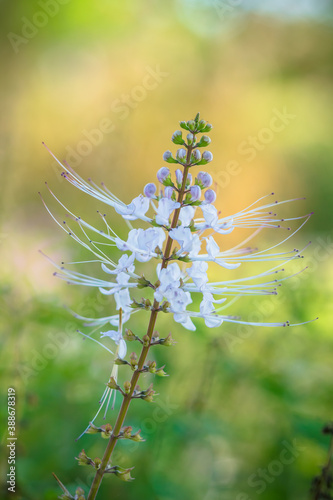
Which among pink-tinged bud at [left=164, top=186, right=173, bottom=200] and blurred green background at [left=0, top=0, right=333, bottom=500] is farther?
blurred green background at [left=0, top=0, right=333, bottom=500]

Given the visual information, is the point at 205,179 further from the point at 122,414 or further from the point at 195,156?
the point at 122,414

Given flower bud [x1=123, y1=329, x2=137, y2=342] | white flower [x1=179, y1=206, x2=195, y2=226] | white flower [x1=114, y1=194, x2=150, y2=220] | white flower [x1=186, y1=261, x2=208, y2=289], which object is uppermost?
white flower [x1=179, y1=206, x2=195, y2=226]

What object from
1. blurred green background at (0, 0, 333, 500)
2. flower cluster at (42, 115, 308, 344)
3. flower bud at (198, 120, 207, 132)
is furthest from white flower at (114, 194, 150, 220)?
blurred green background at (0, 0, 333, 500)

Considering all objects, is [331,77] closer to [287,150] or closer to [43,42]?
[287,150]

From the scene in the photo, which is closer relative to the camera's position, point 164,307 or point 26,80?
point 164,307

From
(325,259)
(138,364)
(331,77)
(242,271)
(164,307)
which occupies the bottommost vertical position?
(138,364)

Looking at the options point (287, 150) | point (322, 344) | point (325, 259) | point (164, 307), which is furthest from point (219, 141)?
point (164, 307)

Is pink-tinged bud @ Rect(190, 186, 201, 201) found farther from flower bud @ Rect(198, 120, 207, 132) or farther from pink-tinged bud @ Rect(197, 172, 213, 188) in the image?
flower bud @ Rect(198, 120, 207, 132)

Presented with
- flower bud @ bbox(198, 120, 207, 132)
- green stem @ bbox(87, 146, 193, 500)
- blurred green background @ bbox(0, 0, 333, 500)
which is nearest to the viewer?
green stem @ bbox(87, 146, 193, 500)

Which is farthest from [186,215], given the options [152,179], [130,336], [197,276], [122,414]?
[152,179]
